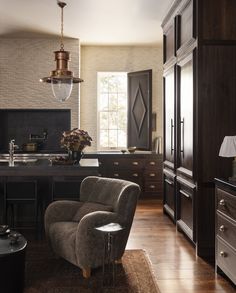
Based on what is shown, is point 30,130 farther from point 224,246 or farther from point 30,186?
point 224,246

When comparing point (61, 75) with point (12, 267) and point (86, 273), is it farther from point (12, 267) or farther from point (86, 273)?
point (12, 267)

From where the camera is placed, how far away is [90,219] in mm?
3424

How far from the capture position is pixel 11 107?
7750 millimetres

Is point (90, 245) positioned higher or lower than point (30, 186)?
lower

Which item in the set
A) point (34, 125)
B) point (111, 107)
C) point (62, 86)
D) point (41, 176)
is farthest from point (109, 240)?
point (111, 107)

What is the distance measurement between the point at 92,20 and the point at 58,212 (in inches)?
146

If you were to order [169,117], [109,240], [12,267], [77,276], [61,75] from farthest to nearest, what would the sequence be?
[169,117], [61,75], [77,276], [109,240], [12,267]

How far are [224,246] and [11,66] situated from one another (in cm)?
588

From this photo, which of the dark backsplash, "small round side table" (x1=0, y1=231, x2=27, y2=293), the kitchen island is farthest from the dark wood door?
"small round side table" (x1=0, y1=231, x2=27, y2=293)

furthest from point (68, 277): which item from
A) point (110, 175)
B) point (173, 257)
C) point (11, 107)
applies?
point (11, 107)

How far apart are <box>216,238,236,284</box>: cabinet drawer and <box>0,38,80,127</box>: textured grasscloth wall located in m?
4.86

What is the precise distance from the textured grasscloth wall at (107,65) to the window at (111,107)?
0.15 m

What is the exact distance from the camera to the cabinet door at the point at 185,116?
4457 mm

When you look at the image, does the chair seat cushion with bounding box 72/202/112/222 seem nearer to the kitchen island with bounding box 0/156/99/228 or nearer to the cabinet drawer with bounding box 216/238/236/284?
the kitchen island with bounding box 0/156/99/228
